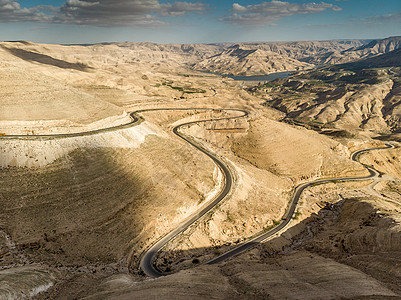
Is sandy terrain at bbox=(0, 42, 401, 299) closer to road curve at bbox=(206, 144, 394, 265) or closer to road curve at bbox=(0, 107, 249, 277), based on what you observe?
road curve at bbox=(0, 107, 249, 277)

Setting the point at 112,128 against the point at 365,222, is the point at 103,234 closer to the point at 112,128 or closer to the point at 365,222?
the point at 112,128

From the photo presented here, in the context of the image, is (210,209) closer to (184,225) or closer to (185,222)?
(185,222)

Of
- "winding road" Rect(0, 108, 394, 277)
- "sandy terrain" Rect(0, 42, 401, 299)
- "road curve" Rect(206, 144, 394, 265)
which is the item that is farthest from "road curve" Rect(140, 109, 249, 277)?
"road curve" Rect(206, 144, 394, 265)

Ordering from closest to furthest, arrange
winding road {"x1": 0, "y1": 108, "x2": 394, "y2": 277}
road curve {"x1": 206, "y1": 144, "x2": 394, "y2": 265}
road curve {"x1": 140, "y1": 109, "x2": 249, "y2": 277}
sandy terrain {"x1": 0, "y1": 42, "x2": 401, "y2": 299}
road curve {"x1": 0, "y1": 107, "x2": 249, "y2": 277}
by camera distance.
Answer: sandy terrain {"x1": 0, "y1": 42, "x2": 401, "y2": 299} < road curve {"x1": 140, "y1": 109, "x2": 249, "y2": 277} < road curve {"x1": 0, "y1": 107, "x2": 249, "y2": 277} < winding road {"x1": 0, "y1": 108, "x2": 394, "y2": 277} < road curve {"x1": 206, "y1": 144, "x2": 394, "y2": 265}

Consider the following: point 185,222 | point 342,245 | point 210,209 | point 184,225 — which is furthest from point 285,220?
point 184,225

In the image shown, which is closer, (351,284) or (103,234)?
(351,284)

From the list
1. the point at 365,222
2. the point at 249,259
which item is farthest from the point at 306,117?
the point at 249,259

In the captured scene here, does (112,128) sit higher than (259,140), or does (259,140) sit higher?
(112,128)

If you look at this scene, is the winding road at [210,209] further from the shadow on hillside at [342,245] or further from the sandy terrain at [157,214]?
the shadow on hillside at [342,245]

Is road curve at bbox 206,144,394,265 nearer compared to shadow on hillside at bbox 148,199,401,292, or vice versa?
shadow on hillside at bbox 148,199,401,292
